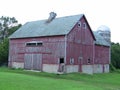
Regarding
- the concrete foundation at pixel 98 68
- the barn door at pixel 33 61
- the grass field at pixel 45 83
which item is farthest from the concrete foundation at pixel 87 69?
the grass field at pixel 45 83

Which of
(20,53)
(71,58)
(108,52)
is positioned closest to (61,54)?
(71,58)

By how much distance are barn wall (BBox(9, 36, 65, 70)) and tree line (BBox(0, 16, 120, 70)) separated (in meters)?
4.23

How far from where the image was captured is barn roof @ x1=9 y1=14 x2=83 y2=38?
45.2 metres

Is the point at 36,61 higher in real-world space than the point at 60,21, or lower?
lower

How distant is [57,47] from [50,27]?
15.7 ft

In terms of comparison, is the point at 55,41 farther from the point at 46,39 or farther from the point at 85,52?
the point at 85,52

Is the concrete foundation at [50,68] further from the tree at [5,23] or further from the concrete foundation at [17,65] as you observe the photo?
the tree at [5,23]

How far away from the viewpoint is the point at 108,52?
59719mm

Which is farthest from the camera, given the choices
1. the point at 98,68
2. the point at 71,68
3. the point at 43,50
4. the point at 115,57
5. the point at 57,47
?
the point at 115,57

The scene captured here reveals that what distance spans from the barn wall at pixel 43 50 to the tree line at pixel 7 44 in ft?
13.9

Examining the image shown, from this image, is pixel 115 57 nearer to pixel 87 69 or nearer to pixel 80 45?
pixel 87 69

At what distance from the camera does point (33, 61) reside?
48.0 meters

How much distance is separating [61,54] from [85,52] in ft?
20.5

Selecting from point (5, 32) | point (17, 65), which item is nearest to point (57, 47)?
point (17, 65)
